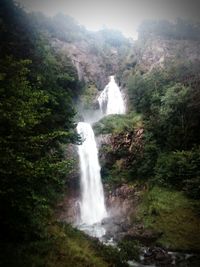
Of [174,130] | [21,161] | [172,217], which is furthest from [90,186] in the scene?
[21,161]

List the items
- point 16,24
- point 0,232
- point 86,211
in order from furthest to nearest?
1. point 86,211
2. point 16,24
3. point 0,232

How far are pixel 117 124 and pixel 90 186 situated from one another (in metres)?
7.11

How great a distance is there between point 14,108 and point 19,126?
0.53 m

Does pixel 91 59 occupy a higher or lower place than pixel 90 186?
higher

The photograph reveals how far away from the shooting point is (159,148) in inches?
1094

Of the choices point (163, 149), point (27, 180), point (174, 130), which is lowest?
point (27, 180)

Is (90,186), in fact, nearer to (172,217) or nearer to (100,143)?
(100,143)

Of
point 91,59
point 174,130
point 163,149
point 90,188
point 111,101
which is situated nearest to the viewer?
point 174,130

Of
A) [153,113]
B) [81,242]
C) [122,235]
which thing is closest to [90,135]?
[153,113]

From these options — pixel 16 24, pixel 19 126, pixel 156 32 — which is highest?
pixel 156 32

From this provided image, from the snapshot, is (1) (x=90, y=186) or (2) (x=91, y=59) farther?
(2) (x=91, y=59)

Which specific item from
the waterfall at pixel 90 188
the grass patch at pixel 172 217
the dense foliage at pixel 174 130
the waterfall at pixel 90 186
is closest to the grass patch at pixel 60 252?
the grass patch at pixel 172 217

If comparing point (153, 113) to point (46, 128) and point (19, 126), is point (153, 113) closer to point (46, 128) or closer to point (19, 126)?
point (46, 128)

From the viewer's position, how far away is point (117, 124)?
104 ft
